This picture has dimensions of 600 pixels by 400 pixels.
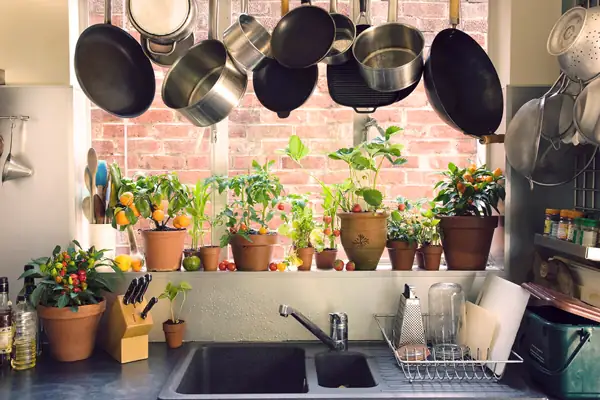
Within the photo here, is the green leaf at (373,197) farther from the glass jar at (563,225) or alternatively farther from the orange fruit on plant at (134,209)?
the orange fruit on plant at (134,209)

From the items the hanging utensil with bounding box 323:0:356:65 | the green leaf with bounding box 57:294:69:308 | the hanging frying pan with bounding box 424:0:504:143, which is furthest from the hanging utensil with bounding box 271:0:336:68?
the green leaf with bounding box 57:294:69:308

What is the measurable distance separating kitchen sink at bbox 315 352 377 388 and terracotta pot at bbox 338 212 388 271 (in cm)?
32

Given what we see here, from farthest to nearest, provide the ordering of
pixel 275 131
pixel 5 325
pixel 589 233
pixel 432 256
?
pixel 275 131, pixel 432 256, pixel 5 325, pixel 589 233

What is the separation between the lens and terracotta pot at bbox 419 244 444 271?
2324 mm

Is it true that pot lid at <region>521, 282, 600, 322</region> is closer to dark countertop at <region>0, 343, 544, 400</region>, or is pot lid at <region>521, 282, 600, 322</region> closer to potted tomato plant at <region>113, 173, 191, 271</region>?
dark countertop at <region>0, 343, 544, 400</region>

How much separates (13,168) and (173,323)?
0.75 metres

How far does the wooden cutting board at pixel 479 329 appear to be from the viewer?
1997 millimetres

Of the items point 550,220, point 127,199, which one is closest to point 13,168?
point 127,199

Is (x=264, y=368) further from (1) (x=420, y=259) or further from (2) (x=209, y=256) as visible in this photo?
(1) (x=420, y=259)

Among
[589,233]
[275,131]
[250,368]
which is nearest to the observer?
[589,233]

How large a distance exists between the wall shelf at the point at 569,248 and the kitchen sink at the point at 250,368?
855mm

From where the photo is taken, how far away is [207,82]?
2.19m

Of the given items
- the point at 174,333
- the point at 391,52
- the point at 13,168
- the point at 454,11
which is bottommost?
the point at 174,333

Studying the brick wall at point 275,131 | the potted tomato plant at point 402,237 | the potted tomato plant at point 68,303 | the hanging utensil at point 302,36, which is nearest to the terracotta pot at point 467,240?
the potted tomato plant at point 402,237
